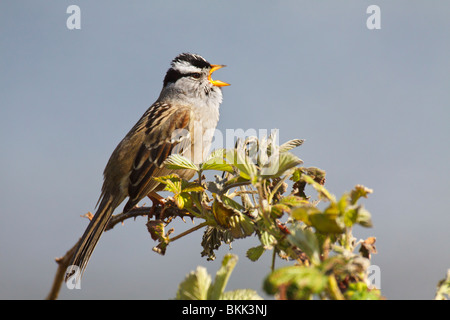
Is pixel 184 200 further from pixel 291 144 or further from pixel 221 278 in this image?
pixel 221 278

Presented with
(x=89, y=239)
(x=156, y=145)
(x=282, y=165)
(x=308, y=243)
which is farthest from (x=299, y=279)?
(x=156, y=145)

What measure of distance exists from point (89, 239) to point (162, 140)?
1.40m

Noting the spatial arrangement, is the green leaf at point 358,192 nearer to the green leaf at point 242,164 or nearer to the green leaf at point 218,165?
the green leaf at point 242,164

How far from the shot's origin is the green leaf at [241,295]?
3.58 feet

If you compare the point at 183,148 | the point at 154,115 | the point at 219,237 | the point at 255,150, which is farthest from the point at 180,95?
the point at 255,150

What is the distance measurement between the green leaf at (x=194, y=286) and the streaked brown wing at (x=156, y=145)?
3.07 meters

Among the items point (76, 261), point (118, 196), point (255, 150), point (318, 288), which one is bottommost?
point (76, 261)

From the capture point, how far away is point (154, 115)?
5.54 metres

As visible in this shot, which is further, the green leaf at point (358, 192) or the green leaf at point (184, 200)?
the green leaf at point (184, 200)

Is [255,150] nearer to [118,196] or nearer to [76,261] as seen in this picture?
[76,261]

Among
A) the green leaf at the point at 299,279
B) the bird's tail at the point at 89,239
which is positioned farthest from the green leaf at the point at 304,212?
the bird's tail at the point at 89,239

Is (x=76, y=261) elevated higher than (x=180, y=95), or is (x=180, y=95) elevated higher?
(x=180, y=95)
